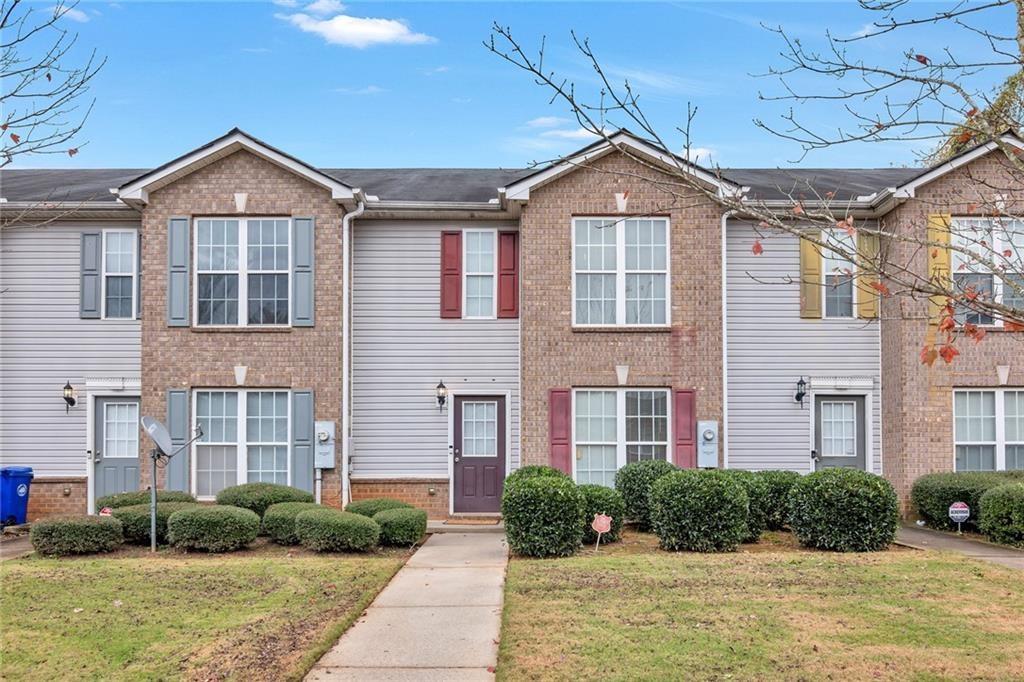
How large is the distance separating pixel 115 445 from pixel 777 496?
36.7 ft

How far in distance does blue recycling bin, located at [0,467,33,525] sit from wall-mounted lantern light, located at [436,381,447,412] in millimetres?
6908

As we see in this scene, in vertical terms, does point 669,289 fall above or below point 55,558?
above

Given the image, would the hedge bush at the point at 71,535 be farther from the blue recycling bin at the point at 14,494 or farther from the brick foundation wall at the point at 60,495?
the brick foundation wall at the point at 60,495

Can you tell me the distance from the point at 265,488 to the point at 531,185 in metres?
6.38

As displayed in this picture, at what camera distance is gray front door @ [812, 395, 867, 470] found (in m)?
15.9

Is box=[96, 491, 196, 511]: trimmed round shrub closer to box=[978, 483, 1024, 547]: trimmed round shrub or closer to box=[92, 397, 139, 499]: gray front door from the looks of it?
box=[92, 397, 139, 499]: gray front door

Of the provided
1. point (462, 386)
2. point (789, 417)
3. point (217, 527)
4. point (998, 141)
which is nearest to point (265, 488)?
point (217, 527)

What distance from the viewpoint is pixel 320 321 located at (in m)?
14.9

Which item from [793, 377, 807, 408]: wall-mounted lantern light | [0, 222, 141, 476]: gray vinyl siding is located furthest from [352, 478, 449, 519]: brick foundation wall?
[793, 377, 807, 408]: wall-mounted lantern light

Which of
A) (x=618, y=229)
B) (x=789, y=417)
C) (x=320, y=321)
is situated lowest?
(x=789, y=417)

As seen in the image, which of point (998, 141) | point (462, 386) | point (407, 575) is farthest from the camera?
point (462, 386)

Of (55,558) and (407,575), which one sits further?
(55,558)

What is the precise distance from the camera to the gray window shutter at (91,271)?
51.2 ft

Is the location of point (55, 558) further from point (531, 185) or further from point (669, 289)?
point (669, 289)
